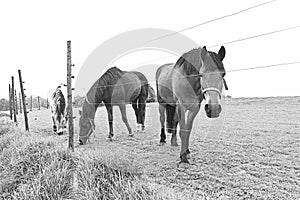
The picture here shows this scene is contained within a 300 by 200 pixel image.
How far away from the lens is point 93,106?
20.5ft

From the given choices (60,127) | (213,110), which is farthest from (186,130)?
(60,127)

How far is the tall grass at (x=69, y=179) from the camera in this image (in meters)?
2.32

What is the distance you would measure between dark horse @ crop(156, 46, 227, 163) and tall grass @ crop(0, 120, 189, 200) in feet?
4.29

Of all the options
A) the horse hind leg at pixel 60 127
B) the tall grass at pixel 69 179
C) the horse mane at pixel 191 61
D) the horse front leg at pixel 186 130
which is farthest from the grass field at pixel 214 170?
the horse hind leg at pixel 60 127

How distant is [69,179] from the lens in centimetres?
295

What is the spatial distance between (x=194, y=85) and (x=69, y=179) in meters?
2.53

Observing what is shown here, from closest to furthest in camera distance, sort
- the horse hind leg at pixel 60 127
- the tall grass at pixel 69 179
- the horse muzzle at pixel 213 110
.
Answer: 1. the tall grass at pixel 69 179
2. the horse muzzle at pixel 213 110
3. the horse hind leg at pixel 60 127

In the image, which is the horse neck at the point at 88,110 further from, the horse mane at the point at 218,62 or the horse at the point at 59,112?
the horse mane at the point at 218,62

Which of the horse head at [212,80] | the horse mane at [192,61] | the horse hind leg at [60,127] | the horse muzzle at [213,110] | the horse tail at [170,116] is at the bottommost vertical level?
the horse hind leg at [60,127]

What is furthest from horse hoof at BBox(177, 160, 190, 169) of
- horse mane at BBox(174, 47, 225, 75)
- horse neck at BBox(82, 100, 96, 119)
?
horse neck at BBox(82, 100, 96, 119)

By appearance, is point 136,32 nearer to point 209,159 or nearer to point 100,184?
point 209,159

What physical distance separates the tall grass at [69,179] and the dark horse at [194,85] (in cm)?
131

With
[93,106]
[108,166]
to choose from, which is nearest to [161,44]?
[93,106]

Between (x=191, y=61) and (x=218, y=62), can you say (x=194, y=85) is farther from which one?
(x=218, y=62)
